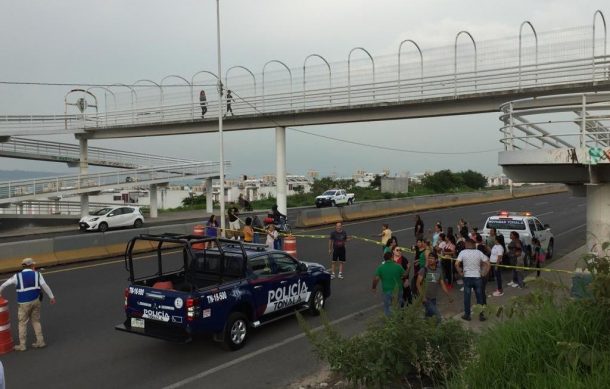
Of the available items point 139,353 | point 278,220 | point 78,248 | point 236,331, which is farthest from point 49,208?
point 236,331

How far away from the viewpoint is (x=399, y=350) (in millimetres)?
5422

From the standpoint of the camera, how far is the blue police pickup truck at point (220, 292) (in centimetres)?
775

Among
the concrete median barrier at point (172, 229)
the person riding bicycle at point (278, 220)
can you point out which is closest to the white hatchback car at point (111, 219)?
the concrete median barrier at point (172, 229)

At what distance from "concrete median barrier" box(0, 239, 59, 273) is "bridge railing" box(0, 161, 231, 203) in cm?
1468

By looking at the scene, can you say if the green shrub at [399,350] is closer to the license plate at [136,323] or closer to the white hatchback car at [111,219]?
the license plate at [136,323]

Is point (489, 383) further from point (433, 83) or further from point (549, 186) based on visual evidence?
point (549, 186)

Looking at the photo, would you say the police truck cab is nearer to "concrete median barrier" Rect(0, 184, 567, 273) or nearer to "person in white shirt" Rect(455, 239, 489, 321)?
"person in white shirt" Rect(455, 239, 489, 321)

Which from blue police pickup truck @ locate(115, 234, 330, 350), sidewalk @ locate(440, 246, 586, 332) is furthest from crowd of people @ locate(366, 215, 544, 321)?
blue police pickup truck @ locate(115, 234, 330, 350)

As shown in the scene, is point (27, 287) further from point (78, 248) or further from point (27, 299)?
point (78, 248)

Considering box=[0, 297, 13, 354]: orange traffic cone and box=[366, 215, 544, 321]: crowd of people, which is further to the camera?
box=[366, 215, 544, 321]: crowd of people

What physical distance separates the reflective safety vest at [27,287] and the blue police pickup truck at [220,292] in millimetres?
1570

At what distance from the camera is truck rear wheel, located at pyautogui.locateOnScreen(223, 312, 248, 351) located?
27.1ft

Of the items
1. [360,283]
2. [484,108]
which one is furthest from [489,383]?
[484,108]

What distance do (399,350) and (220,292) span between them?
356cm
